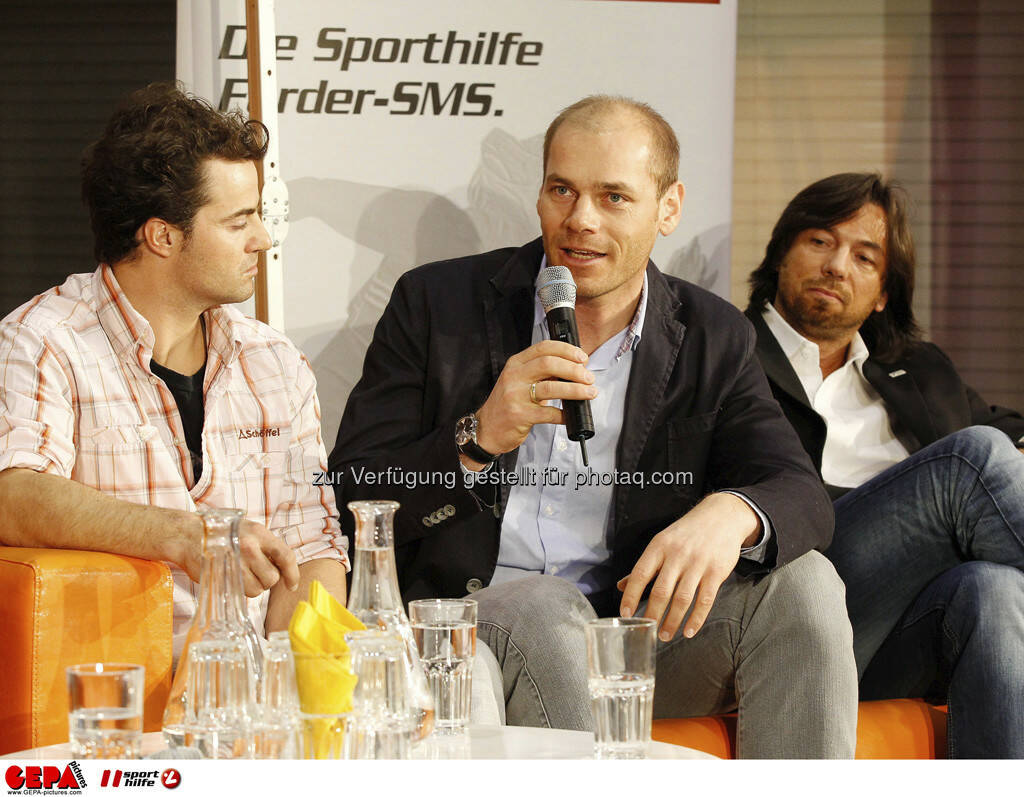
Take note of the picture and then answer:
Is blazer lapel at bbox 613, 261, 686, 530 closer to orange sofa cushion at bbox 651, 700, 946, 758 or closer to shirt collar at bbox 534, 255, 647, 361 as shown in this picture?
shirt collar at bbox 534, 255, 647, 361

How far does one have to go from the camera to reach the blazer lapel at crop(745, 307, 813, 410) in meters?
2.69

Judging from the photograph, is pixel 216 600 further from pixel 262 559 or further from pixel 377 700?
pixel 262 559

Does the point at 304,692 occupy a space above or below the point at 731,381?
below

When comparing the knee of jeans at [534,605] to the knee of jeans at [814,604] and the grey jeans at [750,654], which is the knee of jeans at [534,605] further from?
the knee of jeans at [814,604]

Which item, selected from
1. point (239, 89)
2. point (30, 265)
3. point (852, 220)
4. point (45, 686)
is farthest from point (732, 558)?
point (30, 265)

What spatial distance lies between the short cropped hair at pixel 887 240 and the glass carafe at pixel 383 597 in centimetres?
177

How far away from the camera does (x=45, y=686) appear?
165 centimetres

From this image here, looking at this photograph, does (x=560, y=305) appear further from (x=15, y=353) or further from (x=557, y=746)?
(x=15, y=353)

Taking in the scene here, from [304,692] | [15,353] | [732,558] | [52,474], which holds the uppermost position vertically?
[15,353]

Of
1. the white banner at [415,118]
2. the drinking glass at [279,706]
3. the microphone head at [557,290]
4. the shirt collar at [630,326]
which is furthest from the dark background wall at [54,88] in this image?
the drinking glass at [279,706]

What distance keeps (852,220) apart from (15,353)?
192 centimetres

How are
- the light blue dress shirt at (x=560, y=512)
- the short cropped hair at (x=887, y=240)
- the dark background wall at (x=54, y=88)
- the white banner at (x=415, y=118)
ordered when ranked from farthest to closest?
the dark background wall at (x=54, y=88)
the short cropped hair at (x=887, y=240)
the white banner at (x=415, y=118)
the light blue dress shirt at (x=560, y=512)

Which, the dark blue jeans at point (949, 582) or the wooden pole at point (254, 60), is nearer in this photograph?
the dark blue jeans at point (949, 582)
